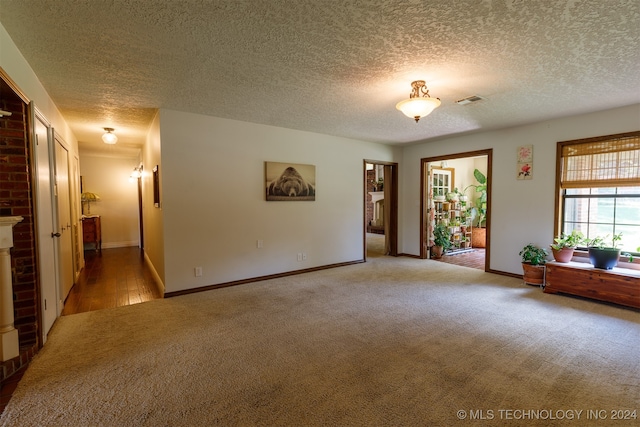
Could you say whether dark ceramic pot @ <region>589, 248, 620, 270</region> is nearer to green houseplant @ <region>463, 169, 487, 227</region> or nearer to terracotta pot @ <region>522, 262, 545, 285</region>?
terracotta pot @ <region>522, 262, 545, 285</region>

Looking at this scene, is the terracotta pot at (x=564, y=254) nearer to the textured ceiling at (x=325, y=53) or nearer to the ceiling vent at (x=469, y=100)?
the textured ceiling at (x=325, y=53)

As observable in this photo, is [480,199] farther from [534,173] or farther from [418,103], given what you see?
[418,103]

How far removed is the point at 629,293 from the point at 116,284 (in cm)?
661

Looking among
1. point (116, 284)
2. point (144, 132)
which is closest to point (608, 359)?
point (116, 284)

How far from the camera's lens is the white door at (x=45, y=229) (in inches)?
101

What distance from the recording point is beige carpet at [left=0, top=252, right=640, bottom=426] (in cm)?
176

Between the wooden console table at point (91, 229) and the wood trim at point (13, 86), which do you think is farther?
the wooden console table at point (91, 229)

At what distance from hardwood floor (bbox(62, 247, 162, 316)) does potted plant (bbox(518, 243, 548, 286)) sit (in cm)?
515

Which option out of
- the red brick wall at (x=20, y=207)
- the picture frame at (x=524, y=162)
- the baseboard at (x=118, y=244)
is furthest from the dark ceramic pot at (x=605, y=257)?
the baseboard at (x=118, y=244)

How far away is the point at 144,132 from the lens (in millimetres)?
5055

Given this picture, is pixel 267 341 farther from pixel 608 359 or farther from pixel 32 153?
pixel 608 359

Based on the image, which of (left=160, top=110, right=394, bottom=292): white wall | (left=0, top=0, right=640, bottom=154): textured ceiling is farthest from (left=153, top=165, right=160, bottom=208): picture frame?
(left=0, top=0, right=640, bottom=154): textured ceiling

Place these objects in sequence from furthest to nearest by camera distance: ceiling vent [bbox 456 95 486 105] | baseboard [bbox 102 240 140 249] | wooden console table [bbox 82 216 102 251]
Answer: baseboard [bbox 102 240 140 249]
wooden console table [bbox 82 216 102 251]
ceiling vent [bbox 456 95 486 105]

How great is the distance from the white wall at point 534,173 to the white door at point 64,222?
603cm
